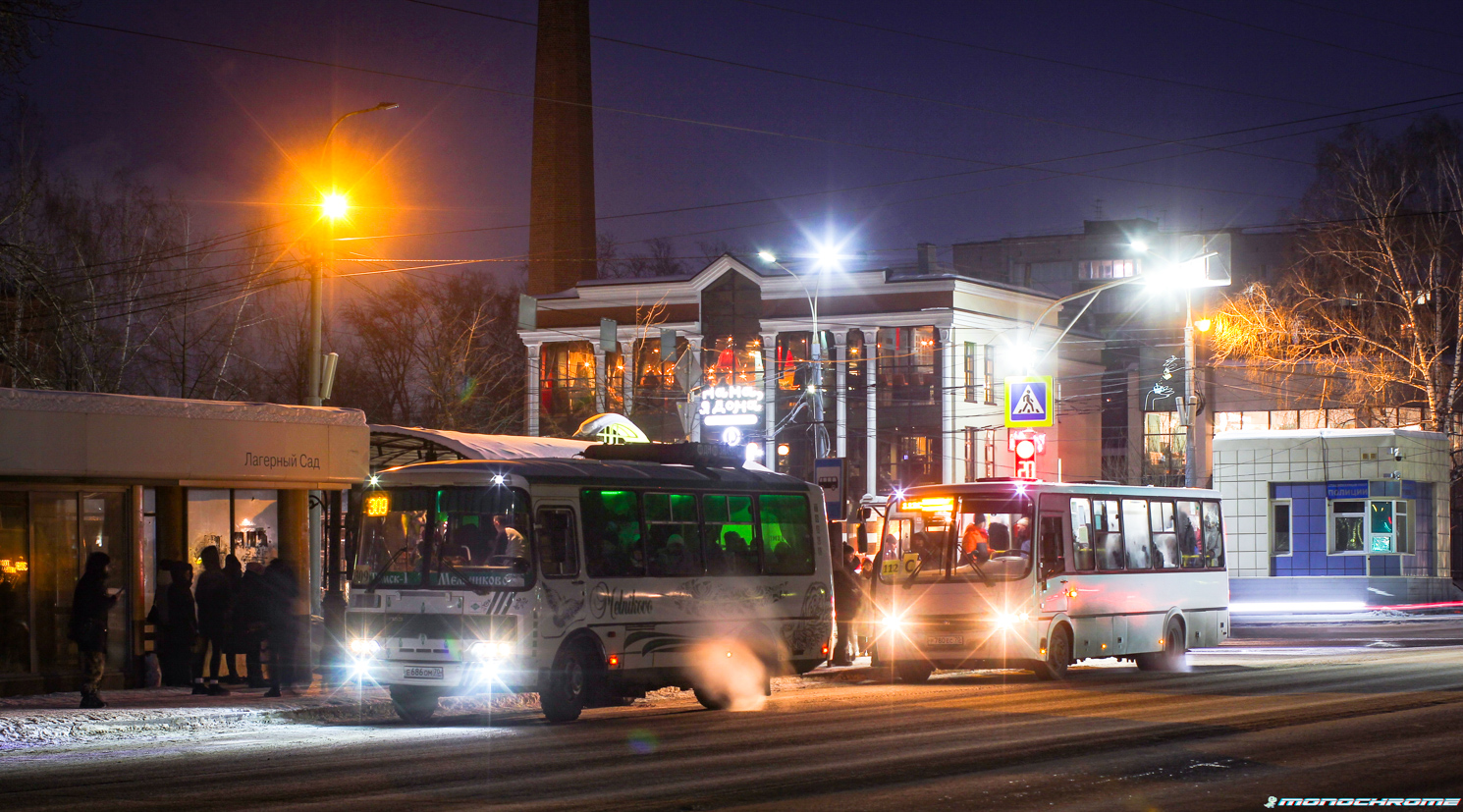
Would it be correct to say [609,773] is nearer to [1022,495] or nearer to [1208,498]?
[1022,495]

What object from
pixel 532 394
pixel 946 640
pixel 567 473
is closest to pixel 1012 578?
pixel 946 640

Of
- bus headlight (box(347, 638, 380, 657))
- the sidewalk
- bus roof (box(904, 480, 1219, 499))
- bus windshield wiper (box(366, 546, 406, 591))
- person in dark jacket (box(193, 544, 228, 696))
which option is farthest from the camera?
bus roof (box(904, 480, 1219, 499))

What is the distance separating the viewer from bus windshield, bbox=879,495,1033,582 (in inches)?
894

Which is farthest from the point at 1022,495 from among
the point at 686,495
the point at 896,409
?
the point at 896,409

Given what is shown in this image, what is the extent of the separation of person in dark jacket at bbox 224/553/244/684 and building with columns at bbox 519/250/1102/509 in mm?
41741

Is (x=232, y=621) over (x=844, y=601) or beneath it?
over

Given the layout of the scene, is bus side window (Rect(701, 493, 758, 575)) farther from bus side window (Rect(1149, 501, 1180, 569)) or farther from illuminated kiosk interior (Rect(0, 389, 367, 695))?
bus side window (Rect(1149, 501, 1180, 569))

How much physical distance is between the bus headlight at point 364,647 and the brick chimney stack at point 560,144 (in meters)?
61.8

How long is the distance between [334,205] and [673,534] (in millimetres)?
11014

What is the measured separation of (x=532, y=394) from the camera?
234 ft

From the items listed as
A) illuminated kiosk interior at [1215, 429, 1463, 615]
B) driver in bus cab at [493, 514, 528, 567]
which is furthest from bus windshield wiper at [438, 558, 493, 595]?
illuminated kiosk interior at [1215, 429, 1463, 615]

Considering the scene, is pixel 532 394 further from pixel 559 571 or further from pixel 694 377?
pixel 559 571

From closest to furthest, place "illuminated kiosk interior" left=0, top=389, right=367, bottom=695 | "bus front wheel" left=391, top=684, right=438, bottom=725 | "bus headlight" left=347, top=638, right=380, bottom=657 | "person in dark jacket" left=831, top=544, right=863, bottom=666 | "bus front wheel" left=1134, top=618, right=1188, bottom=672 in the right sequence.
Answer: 1. "bus headlight" left=347, top=638, right=380, bottom=657
2. "bus front wheel" left=391, top=684, right=438, bottom=725
3. "illuminated kiosk interior" left=0, top=389, right=367, bottom=695
4. "person in dark jacket" left=831, top=544, right=863, bottom=666
5. "bus front wheel" left=1134, top=618, right=1188, bottom=672

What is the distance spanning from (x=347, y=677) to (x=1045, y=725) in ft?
31.0
